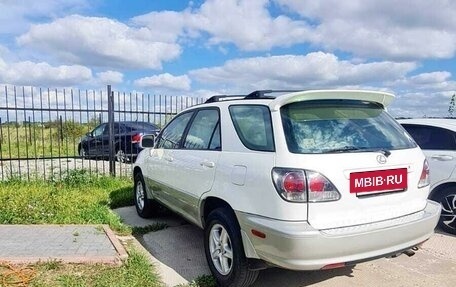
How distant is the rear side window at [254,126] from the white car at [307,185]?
0.01m

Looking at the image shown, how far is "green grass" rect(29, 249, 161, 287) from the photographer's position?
3492mm

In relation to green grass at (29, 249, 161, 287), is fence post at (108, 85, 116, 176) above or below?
above

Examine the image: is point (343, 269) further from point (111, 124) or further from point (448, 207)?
point (111, 124)

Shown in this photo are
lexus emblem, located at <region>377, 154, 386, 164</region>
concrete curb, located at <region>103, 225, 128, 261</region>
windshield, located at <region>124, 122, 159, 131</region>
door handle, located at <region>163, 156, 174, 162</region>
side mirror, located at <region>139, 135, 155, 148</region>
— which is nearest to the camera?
lexus emblem, located at <region>377, 154, 386, 164</region>

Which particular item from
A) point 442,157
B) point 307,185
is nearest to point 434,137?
point 442,157

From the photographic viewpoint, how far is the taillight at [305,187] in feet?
9.07

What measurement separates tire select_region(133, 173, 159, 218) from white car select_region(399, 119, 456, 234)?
3978 mm

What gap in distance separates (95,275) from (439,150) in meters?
4.62

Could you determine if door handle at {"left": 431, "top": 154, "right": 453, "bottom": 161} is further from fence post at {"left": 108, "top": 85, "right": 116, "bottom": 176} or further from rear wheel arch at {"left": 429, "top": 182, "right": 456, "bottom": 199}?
fence post at {"left": 108, "top": 85, "right": 116, "bottom": 176}

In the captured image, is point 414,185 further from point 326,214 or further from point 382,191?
point 326,214

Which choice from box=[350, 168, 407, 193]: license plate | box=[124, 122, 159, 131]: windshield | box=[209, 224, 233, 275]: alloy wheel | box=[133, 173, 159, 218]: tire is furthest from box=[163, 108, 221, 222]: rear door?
box=[124, 122, 159, 131]: windshield

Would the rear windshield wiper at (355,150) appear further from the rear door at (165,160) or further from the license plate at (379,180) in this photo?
the rear door at (165,160)

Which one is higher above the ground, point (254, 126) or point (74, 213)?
point (254, 126)

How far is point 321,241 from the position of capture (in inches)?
107
